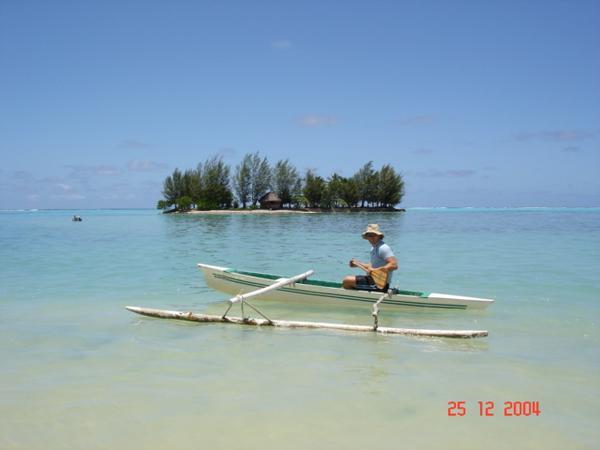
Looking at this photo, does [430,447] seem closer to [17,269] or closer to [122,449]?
[122,449]

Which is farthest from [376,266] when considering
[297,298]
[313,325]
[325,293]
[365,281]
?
[313,325]

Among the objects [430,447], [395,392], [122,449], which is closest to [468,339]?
[395,392]

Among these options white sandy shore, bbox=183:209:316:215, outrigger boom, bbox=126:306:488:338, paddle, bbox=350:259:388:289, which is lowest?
outrigger boom, bbox=126:306:488:338

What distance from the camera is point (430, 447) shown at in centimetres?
446

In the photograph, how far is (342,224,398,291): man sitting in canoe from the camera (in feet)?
31.6

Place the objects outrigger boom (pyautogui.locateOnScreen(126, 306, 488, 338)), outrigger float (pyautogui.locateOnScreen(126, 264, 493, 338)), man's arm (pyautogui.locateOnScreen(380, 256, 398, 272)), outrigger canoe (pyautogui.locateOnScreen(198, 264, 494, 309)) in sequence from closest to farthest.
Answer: outrigger boom (pyautogui.locateOnScreen(126, 306, 488, 338)) → outrigger float (pyautogui.locateOnScreen(126, 264, 493, 338)) → man's arm (pyautogui.locateOnScreen(380, 256, 398, 272)) → outrigger canoe (pyautogui.locateOnScreen(198, 264, 494, 309))

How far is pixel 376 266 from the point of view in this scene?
996 cm

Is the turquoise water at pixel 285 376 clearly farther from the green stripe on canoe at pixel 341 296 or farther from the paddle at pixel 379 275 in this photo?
the paddle at pixel 379 275

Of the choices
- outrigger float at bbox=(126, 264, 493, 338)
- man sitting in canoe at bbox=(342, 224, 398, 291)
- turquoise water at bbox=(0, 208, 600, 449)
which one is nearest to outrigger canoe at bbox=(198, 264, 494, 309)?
outrigger float at bbox=(126, 264, 493, 338)

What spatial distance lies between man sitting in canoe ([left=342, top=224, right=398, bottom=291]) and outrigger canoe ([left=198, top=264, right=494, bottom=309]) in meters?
0.16

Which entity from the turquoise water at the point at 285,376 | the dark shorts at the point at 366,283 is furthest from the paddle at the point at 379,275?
the turquoise water at the point at 285,376

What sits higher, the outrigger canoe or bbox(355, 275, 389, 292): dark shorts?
bbox(355, 275, 389, 292): dark shorts

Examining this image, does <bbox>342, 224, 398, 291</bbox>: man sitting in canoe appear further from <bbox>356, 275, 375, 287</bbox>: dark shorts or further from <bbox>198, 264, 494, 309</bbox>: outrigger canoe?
<bbox>198, 264, 494, 309</bbox>: outrigger canoe

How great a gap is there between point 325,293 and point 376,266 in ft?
4.32
